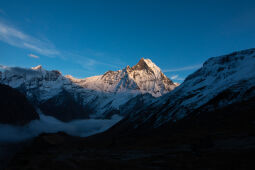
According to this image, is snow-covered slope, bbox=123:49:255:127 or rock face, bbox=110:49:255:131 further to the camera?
snow-covered slope, bbox=123:49:255:127

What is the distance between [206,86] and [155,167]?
142 metres

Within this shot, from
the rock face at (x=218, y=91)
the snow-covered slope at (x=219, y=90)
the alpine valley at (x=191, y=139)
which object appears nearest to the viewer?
the alpine valley at (x=191, y=139)

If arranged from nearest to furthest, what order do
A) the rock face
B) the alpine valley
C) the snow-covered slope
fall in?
the alpine valley → the rock face → the snow-covered slope

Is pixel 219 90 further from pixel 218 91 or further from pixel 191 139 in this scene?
pixel 191 139

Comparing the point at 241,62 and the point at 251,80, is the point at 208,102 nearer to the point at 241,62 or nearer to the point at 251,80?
the point at 251,80

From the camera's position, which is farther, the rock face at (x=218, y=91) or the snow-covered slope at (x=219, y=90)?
the snow-covered slope at (x=219, y=90)

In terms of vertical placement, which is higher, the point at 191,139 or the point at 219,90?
the point at 219,90

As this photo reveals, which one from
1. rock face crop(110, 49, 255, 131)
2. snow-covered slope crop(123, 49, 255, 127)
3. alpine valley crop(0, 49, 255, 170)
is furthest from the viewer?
snow-covered slope crop(123, 49, 255, 127)

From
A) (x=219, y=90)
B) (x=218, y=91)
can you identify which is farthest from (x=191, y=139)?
(x=219, y=90)

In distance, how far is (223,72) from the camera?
18025 cm

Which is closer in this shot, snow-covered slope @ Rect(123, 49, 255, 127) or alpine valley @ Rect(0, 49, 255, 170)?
alpine valley @ Rect(0, 49, 255, 170)

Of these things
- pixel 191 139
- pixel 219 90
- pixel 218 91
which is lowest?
pixel 191 139

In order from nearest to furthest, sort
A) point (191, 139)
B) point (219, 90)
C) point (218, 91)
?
1. point (191, 139)
2. point (218, 91)
3. point (219, 90)

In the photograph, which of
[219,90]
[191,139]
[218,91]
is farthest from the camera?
[219,90]
